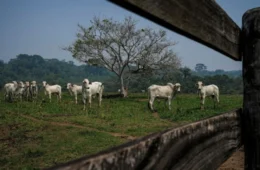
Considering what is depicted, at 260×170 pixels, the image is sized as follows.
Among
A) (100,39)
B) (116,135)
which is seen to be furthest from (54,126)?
(100,39)

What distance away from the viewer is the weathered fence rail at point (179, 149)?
736 millimetres

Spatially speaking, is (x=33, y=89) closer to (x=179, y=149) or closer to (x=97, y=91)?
(x=97, y=91)

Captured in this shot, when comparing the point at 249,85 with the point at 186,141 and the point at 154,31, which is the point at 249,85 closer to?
the point at 186,141

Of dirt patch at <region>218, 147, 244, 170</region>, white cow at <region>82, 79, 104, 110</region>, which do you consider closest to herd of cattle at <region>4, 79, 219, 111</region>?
white cow at <region>82, 79, 104, 110</region>

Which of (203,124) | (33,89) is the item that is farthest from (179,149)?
(33,89)

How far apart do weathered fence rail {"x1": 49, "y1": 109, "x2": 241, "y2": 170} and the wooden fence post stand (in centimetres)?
8

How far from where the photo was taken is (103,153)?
0.72 meters

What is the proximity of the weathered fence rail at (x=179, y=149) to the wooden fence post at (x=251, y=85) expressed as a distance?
0.08 m

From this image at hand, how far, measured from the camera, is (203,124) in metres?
1.20

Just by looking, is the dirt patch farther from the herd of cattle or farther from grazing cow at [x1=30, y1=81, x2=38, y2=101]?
grazing cow at [x1=30, y1=81, x2=38, y2=101]

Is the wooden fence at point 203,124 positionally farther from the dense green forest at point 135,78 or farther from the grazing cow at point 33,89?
the dense green forest at point 135,78

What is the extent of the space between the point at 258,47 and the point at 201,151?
771mm

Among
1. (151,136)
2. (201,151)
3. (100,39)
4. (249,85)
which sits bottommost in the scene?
(201,151)

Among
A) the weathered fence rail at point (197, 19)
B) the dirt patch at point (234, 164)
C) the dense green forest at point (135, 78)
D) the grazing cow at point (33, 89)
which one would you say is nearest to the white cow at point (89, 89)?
the grazing cow at point (33, 89)
